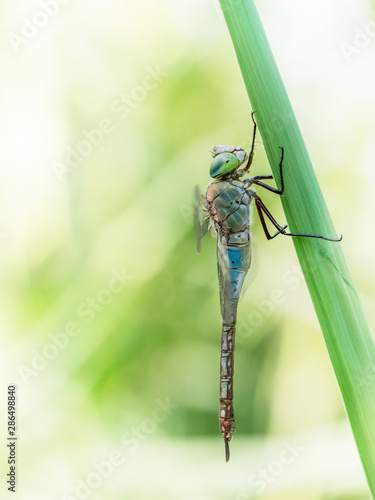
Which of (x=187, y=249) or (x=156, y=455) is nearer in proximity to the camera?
(x=156, y=455)

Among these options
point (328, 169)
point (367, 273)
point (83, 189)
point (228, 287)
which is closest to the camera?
point (228, 287)

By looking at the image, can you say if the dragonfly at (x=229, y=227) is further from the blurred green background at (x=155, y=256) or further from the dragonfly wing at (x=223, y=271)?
the blurred green background at (x=155, y=256)

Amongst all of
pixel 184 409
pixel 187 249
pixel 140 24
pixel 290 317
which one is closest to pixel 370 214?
pixel 290 317

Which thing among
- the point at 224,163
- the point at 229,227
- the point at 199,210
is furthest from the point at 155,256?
the point at 224,163

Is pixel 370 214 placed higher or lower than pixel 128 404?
higher

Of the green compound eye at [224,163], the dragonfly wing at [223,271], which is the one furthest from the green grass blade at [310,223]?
the dragonfly wing at [223,271]

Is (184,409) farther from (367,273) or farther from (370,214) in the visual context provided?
(370,214)

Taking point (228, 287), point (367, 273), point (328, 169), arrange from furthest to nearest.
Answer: point (328, 169)
point (367, 273)
point (228, 287)
